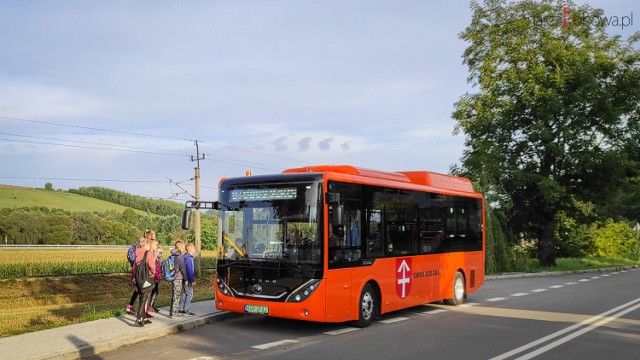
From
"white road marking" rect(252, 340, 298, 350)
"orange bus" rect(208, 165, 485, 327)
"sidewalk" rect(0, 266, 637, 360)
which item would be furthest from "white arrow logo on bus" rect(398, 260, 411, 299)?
"sidewalk" rect(0, 266, 637, 360)

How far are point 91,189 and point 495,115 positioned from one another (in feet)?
321

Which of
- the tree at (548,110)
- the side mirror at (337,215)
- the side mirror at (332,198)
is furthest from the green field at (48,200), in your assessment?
the side mirror at (337,215)

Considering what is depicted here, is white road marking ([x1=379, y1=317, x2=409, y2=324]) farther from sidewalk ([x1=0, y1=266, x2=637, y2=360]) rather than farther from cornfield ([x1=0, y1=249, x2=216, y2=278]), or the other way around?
cornfield ([x1=0, y1=249, x2=216, y2=278])

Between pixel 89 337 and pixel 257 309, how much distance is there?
2.83m

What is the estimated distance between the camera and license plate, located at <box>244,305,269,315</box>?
10231mm

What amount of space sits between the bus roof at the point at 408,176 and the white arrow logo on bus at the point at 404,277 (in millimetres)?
1885

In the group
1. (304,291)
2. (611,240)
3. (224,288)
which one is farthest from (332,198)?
(611,240)

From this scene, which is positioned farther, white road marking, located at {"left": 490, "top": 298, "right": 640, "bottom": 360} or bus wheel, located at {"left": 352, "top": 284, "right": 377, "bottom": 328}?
bus wheel, located at {"left": 352, "top": 284, "right": 377, "bottom": 328}

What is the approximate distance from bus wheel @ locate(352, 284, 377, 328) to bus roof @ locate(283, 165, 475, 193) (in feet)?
7.53

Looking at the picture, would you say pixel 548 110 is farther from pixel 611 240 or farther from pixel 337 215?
pixel 337 215

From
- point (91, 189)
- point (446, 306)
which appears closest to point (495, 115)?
point (446, 306)

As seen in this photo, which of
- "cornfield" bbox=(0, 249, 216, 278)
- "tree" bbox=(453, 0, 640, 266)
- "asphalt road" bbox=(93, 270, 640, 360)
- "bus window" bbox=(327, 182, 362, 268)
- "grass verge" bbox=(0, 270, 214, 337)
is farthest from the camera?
"cornfield" bbox=(0, 249, 216, 278)

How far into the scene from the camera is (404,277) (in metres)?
12.2

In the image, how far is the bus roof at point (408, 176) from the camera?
11.3 meters
